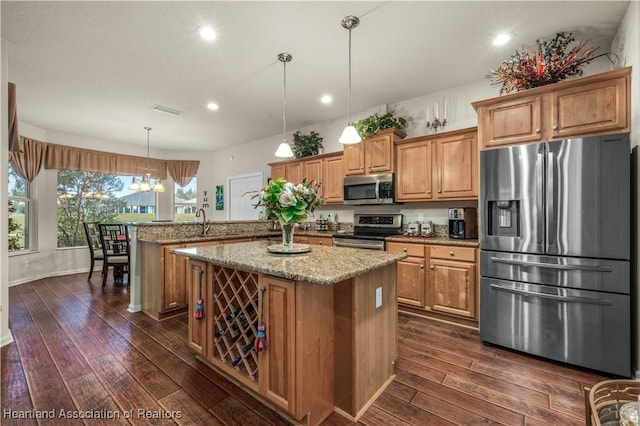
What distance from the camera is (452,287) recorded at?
303cm

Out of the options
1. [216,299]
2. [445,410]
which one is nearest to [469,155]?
[445,410]

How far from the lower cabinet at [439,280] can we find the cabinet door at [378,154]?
1091mm

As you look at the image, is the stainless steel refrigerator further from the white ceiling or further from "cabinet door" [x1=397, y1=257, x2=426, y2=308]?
the white ceiling

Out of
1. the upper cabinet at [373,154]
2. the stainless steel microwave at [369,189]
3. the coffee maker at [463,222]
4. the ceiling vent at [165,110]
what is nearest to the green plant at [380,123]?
the upper cabinet at [373,154]

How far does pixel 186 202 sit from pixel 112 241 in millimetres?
2409

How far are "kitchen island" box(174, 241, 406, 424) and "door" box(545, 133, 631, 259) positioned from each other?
142 cm

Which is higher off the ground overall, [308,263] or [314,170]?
[314,170]

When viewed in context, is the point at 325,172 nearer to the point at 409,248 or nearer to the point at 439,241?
the point at 409,248

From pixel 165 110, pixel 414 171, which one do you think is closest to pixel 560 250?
pixel 414 171

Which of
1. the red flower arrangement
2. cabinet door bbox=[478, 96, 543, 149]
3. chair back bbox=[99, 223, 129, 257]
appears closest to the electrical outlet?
cabinet door bbox=[478, 96, 543, 149]

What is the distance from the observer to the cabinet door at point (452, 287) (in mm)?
Result: 2926

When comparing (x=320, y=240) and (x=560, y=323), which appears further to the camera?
(x=320, y=240)

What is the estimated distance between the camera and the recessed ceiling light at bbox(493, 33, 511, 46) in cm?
256

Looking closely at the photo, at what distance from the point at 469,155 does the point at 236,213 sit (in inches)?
198
